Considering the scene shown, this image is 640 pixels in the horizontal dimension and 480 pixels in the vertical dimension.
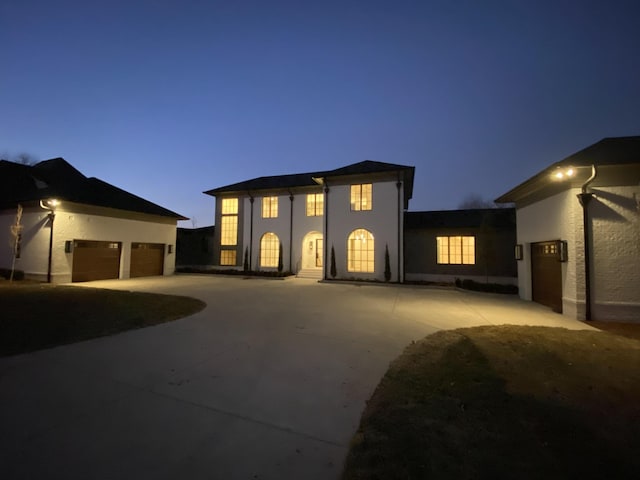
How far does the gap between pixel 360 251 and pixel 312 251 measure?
3.75m

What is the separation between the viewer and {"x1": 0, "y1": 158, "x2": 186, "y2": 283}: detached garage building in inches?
492

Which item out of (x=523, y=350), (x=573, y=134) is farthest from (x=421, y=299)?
(x=573, y=134)

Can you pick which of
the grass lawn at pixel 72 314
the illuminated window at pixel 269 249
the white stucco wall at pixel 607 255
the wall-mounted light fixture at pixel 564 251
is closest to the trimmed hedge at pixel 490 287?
the white stucco wall at pixel 607 255

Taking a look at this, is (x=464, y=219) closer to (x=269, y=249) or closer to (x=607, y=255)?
(x=607, y=255)

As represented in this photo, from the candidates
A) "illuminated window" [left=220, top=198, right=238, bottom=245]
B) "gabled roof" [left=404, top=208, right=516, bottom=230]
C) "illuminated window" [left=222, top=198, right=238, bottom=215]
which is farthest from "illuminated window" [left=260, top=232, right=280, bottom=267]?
"gabled roof" [left=404, top=208, right=516, bottom=230]

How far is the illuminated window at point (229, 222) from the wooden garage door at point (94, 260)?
6.39 metres

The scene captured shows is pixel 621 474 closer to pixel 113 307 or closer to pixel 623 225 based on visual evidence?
pixel 623 225

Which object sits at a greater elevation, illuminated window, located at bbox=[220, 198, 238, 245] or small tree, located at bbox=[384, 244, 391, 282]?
illuminated window, located at bbox=[220, 198, 238, 245]

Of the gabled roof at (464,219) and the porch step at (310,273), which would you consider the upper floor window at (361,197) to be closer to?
the gabled roof at (464,219)

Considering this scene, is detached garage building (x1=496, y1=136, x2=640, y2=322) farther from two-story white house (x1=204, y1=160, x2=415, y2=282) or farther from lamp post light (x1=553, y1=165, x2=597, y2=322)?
two-story white house (x1=204, y1=160, x2=415, y2=282)

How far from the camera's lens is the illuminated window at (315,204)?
690 inches

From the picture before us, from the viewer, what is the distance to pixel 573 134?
81625 mm

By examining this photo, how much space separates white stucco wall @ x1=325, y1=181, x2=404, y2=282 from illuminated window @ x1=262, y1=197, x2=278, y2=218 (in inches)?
176

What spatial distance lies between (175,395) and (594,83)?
71721 millimetres
